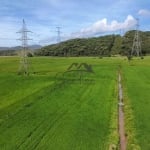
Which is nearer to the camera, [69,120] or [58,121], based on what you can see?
[58,121]

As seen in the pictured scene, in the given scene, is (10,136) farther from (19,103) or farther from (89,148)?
(19,103)

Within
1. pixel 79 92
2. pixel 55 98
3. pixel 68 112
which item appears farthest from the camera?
pixel 79 92

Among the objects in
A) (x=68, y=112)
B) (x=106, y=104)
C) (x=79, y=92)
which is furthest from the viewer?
(x=79, y=92)

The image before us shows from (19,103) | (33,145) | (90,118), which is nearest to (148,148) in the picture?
(33,145)

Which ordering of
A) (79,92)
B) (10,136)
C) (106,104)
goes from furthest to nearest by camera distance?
1. (79,92)
2. (106,104)
3. (10,136)

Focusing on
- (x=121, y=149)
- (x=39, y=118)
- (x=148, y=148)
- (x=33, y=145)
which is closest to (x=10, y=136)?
(x=33, y=145)

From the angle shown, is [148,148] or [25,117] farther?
[25,117]

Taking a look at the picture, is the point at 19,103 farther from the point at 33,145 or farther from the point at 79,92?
the point at 33,145

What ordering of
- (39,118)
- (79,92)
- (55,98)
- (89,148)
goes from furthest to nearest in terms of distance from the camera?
(79,92) → (55,98) → (39,118) → (89,148)

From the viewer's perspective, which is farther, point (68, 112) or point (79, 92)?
point (79, 92)
